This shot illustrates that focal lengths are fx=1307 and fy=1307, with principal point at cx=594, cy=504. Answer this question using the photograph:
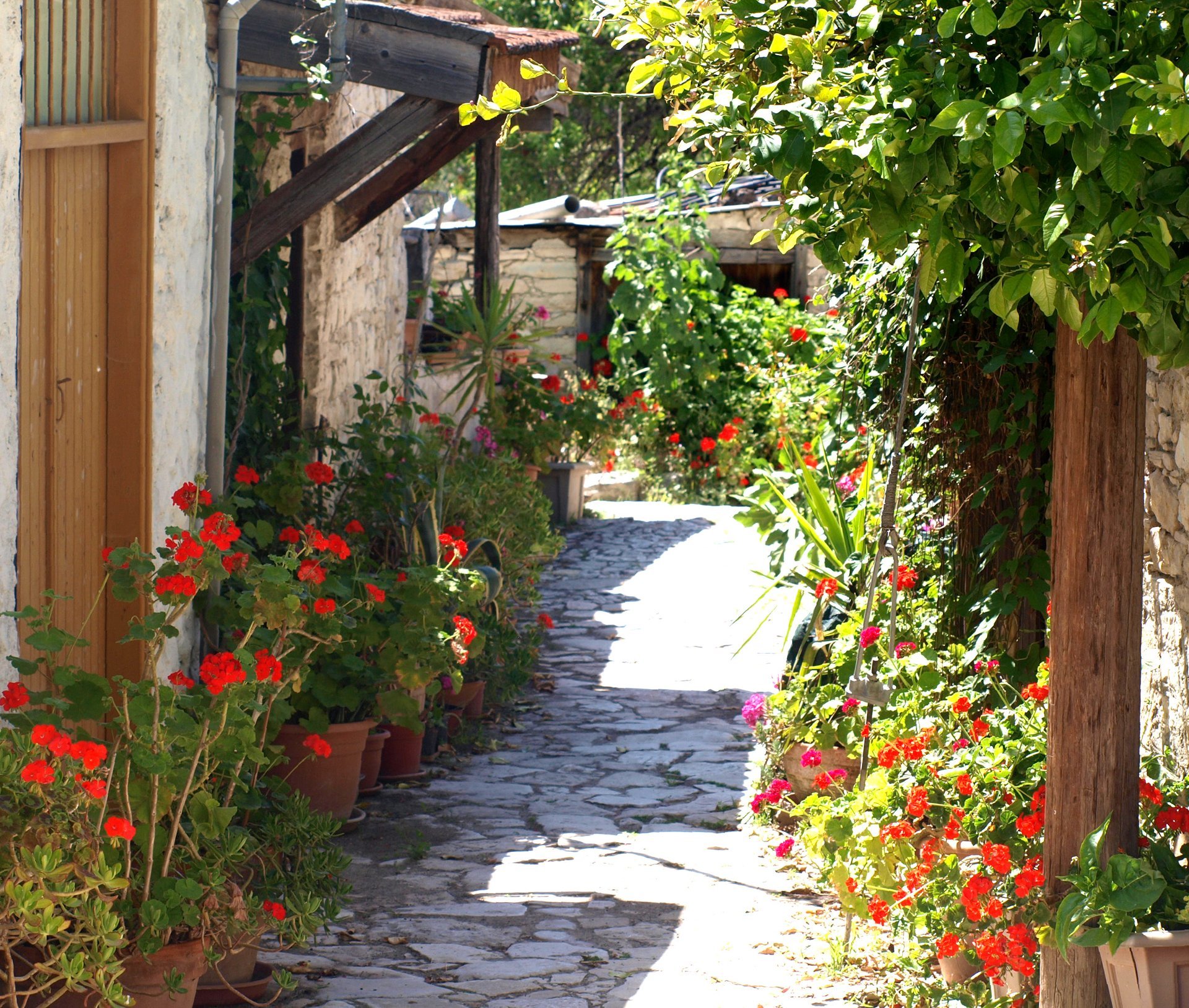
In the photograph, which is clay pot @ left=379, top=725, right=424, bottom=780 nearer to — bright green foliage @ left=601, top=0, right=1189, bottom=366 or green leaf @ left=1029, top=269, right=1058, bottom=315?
bright green foliage @ left=601, top=0, right=1189, bottom=366

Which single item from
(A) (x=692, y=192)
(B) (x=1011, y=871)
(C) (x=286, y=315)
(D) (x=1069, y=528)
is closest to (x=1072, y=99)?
(D) (x=1069, y=528)

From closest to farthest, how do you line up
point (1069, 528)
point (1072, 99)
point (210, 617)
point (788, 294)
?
point (1072, 99)
point (1069, 528)
point (210, 617)
point (788, 294)

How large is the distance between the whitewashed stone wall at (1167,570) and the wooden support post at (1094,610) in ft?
1.36

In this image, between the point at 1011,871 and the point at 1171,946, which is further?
the point at 1011,871

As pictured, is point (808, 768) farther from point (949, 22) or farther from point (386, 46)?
point (386, 46)

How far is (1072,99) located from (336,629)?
232 centimetres

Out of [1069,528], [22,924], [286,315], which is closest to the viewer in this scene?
[22,924]

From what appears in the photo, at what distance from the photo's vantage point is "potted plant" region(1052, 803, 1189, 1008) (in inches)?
98.0

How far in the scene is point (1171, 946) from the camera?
2488 millimetres

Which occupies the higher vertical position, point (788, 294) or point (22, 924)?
point (788, 294)

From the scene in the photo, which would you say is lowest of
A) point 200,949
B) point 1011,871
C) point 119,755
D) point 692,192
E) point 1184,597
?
point 200,949

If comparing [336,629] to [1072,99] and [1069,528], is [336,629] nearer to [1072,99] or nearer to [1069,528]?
[1069,528]

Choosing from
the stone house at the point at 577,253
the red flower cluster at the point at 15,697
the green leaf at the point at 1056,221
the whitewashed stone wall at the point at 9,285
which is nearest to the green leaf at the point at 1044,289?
the green leaf at the point at 1056,221

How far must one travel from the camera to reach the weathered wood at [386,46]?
4.77 meters
